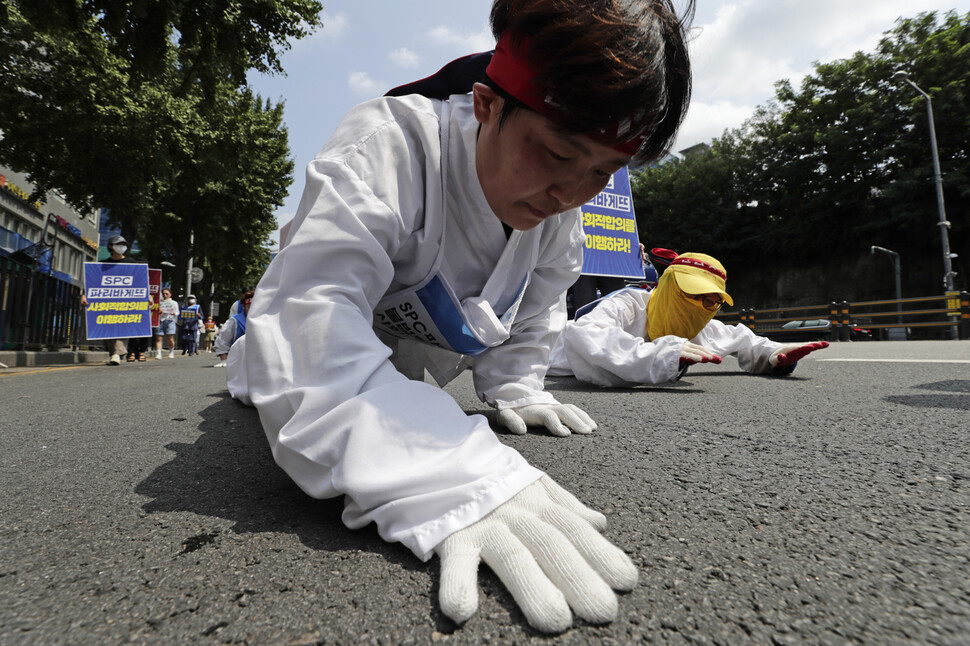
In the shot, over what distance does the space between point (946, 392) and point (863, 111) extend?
70.5 feet

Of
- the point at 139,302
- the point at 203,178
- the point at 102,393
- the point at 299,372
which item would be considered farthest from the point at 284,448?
the point at 203,178

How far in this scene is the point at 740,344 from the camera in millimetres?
3857

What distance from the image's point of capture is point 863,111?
19.3m

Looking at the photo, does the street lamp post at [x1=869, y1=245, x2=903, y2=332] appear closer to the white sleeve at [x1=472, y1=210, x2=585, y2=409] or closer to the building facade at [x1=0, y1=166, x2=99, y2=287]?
the white sleeve at [x1=472, y1=210, x2=585, y2=409]

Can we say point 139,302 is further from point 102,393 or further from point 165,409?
point 165,409

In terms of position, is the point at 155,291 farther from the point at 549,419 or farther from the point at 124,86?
the point at 549,419

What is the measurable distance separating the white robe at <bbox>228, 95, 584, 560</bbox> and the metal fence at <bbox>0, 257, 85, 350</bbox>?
826 centimetres

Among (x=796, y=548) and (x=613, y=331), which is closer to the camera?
(x=796, y=548)

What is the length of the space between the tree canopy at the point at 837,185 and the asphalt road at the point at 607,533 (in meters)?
22.0

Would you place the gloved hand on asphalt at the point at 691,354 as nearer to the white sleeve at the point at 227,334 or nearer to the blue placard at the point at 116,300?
the white sleeve at the point at 227,334

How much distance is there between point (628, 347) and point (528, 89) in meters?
2.30

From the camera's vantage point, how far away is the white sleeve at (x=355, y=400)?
0.85 metres

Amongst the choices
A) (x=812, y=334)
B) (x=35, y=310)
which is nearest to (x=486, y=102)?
(x=35, y=310)

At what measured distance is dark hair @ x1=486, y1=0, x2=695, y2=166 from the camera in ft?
3.53
